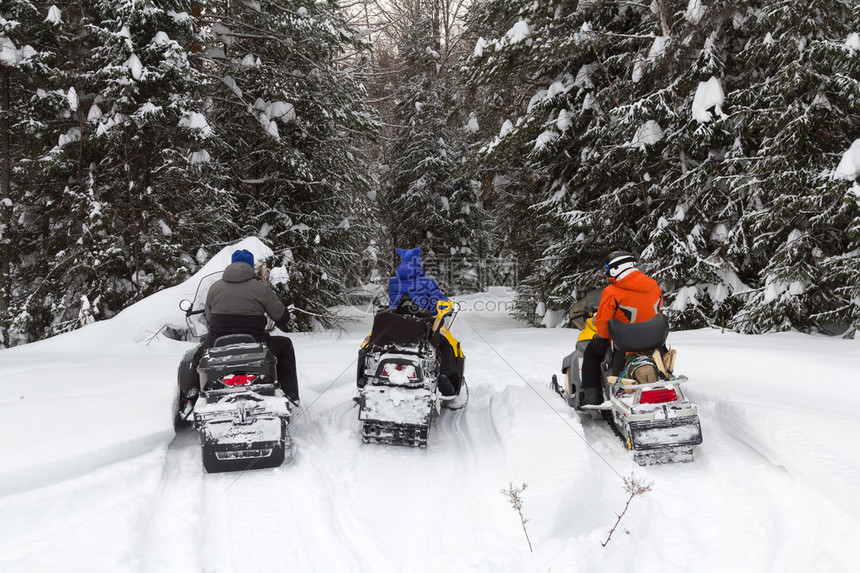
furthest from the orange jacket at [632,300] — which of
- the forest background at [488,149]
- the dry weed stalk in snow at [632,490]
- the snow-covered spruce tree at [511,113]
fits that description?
the snow-covered spruce tree at [511,113]

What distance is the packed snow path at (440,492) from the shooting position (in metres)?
2.84

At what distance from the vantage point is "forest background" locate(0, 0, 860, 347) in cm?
833

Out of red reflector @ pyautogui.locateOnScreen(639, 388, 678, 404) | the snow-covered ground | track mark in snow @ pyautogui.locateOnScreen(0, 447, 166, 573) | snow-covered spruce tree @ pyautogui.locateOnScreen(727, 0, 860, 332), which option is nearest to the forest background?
snow-covered spruce tree @ pyautogui.locateOnScreen(727, 0, 860, 332)

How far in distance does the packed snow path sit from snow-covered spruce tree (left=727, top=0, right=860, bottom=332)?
3080 millimetres

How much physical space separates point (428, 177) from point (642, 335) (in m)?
20.7

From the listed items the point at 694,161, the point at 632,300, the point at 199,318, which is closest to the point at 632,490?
the point at 632,300

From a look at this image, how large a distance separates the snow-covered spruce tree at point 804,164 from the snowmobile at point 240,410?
25.6 feet

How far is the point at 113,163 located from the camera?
1062 cm

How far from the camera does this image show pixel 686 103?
9.98m

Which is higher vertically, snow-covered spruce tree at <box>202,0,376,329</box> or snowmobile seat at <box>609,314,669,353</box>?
snow-covered spruce tree at <box>202,0,376,329</box>

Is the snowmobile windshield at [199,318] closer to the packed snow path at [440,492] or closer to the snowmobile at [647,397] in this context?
the packed snow path at [440,492]

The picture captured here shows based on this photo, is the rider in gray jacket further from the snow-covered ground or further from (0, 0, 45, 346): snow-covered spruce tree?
(0, 0, 45, 346): snow-covered spruce tree

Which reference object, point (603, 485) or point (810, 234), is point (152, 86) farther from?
point (810, 234)

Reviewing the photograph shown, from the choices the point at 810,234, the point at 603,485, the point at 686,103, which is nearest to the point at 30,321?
the point at 603,485
